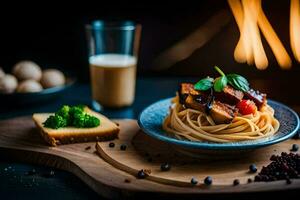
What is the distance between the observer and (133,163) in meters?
3.13

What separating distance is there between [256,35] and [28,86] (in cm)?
206

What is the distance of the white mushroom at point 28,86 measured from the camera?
A: 14.0ft

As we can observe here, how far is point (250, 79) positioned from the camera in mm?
5141

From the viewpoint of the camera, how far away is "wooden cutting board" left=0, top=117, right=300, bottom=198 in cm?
283

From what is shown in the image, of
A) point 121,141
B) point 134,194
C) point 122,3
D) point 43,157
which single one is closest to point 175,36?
point 122,3

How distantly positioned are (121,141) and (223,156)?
0.68 meters

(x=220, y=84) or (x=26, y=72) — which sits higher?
(x=220, y=84)

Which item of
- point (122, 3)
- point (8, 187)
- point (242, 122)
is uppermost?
point (122, 3)

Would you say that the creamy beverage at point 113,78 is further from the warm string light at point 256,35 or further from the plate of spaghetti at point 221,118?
the warm string light at point 256,35

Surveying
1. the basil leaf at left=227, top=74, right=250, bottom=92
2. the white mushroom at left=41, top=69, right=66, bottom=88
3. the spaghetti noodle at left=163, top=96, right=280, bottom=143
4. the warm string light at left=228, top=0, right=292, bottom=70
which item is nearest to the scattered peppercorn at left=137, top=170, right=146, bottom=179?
the spaghetti noodle at left=163, top=96, right=280, bottom=143

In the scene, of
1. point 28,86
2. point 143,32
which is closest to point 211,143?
point 28,86

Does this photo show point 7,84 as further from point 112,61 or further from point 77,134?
point 77,134

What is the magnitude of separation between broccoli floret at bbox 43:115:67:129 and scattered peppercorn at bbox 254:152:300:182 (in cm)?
127

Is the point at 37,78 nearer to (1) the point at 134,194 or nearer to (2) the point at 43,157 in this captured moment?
(2) the point at 43,157
